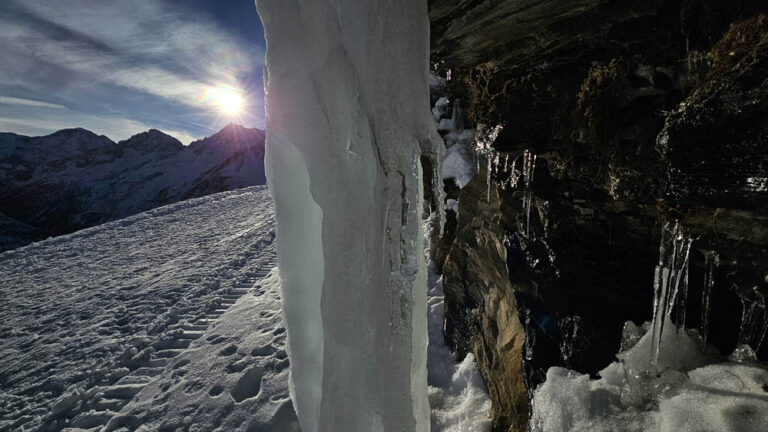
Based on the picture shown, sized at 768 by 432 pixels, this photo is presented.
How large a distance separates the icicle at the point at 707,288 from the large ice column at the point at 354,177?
6.02 ft

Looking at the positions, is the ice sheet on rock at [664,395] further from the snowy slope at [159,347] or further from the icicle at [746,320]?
the snowy slope at [159,347]

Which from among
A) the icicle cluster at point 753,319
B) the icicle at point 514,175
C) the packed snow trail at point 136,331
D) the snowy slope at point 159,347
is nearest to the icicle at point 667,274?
the icicle cluster at point 753,319

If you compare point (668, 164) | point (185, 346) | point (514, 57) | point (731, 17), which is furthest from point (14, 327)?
point (731, 17)

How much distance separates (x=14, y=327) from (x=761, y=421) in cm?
1185

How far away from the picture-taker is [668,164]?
209 centimetres

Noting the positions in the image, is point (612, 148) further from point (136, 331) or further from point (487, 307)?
point (136, 331)

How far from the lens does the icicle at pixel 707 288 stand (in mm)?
2092

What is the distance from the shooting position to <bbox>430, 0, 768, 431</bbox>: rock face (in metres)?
1.87

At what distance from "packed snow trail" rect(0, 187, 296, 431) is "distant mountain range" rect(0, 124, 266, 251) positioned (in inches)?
1759

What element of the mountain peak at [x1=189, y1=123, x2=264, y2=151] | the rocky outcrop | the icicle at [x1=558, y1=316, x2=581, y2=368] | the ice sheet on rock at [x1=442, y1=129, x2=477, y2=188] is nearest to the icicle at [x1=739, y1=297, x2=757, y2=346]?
the icicle at [x1=558, y1=316, x2=581, y2=368]

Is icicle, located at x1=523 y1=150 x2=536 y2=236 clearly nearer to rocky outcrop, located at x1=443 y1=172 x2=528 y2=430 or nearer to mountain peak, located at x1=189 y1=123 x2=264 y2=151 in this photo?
rocky outcrop, located at x1=443 y1=172 x2=528 y2=430

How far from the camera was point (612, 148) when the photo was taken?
2572 millimetres

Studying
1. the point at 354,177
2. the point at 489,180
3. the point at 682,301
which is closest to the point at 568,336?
the point at 682,301

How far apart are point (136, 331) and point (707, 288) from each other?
8.67 meters
